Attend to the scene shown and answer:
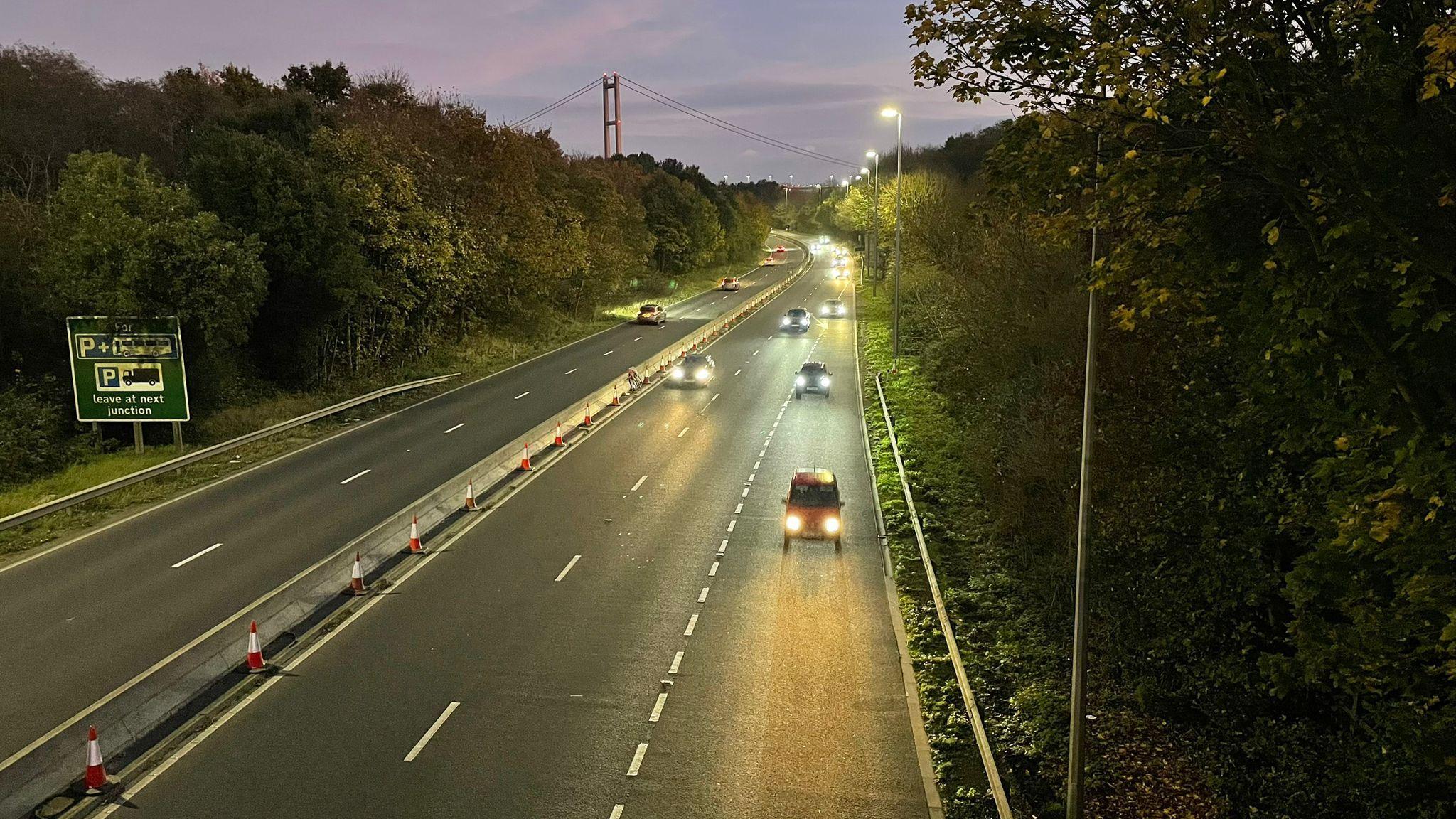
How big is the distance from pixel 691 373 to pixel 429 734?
→ 106 ft

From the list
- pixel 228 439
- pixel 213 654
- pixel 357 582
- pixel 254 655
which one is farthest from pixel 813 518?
pixel 228 439

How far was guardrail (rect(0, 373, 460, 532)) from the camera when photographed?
2153cm

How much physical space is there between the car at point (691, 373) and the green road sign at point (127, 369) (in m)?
21.5

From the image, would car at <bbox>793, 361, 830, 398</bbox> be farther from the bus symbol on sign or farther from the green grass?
the bus symbol on sign

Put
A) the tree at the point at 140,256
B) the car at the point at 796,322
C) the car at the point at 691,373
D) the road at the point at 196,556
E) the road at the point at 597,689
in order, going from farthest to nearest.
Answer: the car at the point at 796,322, the car at the point at 691,373, the tree at the point at 140,256, the road at the point at 196,556, the road at the point at 597,689

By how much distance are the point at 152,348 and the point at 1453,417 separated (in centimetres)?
3004

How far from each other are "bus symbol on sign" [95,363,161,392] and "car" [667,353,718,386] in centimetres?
2192

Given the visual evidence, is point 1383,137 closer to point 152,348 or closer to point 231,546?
point 231,546

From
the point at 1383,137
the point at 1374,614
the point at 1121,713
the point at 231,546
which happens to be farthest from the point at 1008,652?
the point at 231,546

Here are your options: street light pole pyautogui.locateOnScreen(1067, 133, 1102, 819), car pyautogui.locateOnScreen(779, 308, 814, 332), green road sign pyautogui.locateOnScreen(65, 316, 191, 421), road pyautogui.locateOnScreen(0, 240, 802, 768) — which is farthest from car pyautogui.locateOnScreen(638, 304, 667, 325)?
street light pole pyautogui.locateOnScreen(1067, 133, 1102, 819)

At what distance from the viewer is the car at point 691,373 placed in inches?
1746

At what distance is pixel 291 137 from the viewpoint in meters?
40.6

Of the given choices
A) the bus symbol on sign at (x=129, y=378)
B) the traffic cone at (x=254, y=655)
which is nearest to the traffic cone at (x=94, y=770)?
the traffic cone at (x=254, y=655)

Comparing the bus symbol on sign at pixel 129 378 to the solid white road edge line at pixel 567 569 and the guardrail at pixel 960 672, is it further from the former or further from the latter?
the guardrail at pixel 960 672
